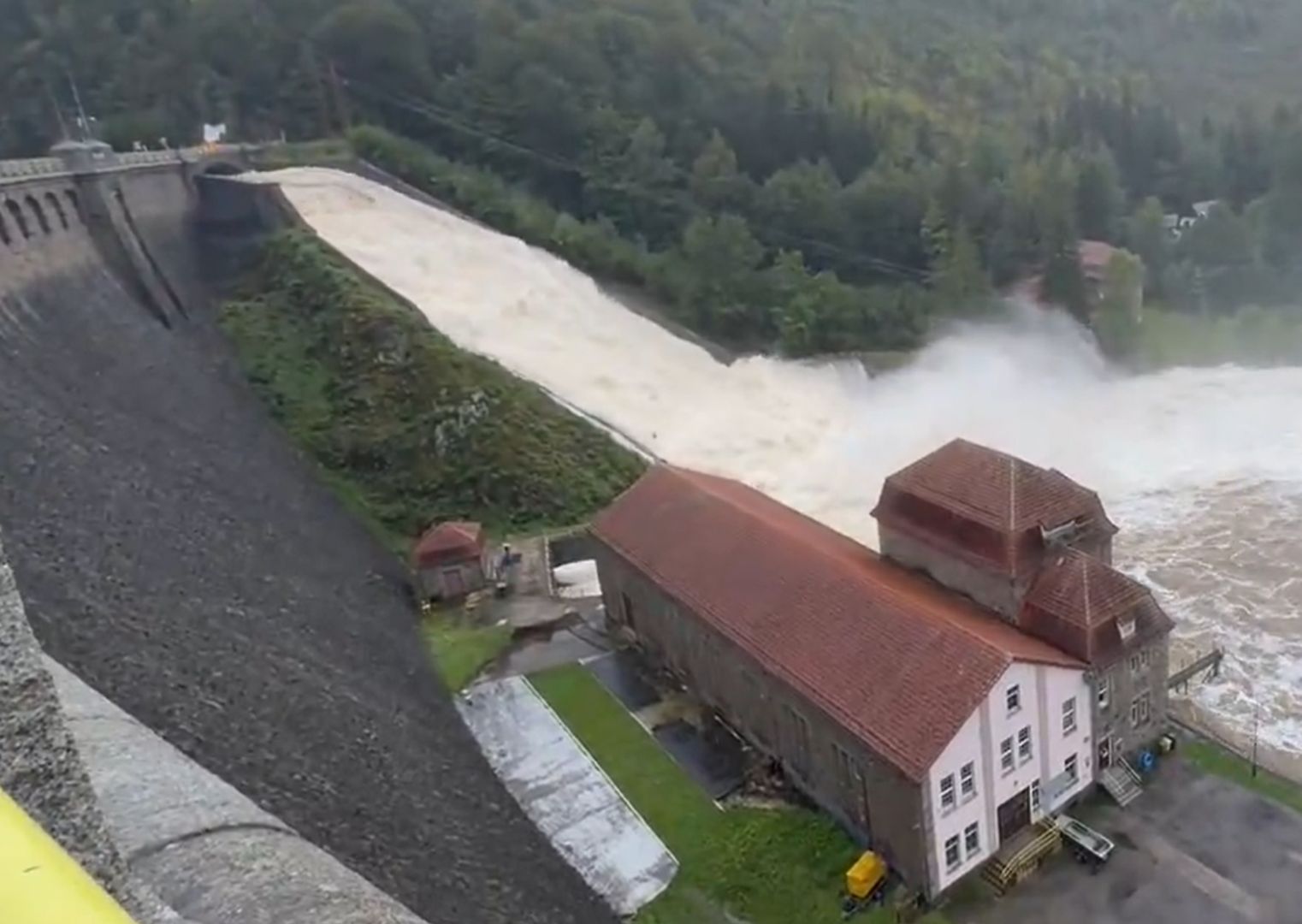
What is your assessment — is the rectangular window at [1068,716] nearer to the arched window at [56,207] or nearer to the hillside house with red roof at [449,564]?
the hillside house with red roof at [449,564]

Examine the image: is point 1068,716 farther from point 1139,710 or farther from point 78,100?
point 78,100

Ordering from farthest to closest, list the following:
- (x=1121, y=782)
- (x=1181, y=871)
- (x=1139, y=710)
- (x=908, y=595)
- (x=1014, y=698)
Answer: (x=1139, y=710)
(x=908, y=595)
(x=1121, y=782)
(x=1014, y=698)
(x=1181, y=871)

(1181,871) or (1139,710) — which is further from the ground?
(1139,710)

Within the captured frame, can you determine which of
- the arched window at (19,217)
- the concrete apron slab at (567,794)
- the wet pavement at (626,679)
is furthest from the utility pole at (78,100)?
the concrete apron slab at (567,794)

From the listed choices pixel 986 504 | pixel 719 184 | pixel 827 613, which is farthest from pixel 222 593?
pixel 719 184

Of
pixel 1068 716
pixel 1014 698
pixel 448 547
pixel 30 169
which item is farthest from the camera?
A: pixel 30 169

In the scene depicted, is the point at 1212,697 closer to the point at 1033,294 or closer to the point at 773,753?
the point at 773,753
